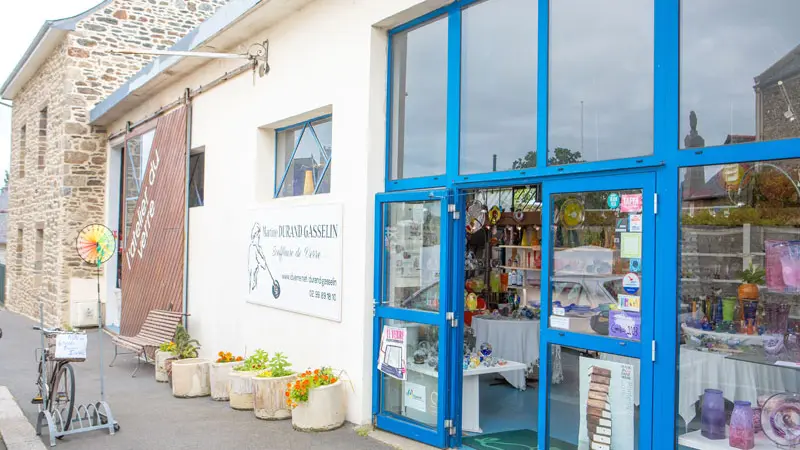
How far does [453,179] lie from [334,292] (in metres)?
1.80

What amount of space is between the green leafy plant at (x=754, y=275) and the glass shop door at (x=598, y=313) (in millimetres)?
511

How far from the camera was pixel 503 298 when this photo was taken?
8961 mm

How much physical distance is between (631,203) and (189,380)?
220 inches

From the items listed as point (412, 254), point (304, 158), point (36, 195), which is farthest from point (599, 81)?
point (36, 195)

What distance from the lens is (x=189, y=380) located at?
7570mm

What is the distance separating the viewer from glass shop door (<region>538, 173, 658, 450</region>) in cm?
391

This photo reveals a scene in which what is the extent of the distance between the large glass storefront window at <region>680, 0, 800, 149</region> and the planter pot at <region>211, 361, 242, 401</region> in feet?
18.1

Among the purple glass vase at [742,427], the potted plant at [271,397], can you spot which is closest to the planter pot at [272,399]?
the potted plant at [271,397]

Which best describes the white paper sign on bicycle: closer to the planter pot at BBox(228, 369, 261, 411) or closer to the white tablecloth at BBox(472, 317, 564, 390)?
the planter pot at BBox(228, 369, 261, 411)

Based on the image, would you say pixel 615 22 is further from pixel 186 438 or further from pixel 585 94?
pixel 186 438

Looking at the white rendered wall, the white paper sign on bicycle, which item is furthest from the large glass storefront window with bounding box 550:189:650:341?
the white paper sign on bicycle

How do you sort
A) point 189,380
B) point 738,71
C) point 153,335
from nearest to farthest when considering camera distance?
point 738,71 → point 189,380 → point 153,335

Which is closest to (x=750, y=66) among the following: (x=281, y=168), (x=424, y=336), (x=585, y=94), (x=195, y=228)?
(x=585, y=94)

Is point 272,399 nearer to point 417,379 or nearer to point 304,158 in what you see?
point 417,379
